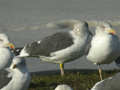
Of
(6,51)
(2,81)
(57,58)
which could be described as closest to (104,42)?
(57,58)

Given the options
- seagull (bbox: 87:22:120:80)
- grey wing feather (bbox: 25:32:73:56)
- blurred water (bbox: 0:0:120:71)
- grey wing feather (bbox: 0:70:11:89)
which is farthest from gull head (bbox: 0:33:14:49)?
blurred water (bbox: 0:0:120:71)

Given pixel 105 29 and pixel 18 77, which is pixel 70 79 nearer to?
pixel 105 29

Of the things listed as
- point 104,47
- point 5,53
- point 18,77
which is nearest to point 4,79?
point 18,77

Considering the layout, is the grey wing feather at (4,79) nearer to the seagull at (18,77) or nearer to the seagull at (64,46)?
the seagull at (18,77)

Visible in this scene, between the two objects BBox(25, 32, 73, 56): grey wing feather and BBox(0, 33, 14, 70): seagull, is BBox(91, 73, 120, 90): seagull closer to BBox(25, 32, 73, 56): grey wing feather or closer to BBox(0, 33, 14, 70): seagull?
BBox(0, 33, 14, 70): seagull

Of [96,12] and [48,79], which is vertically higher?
[48,79]

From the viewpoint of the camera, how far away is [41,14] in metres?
16.3

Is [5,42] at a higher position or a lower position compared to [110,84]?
lower

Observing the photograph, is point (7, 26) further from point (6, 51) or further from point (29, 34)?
point (6, 51)

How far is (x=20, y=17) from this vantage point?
1587cm

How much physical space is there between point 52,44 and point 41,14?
640 cm

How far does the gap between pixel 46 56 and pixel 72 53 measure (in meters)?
0.59

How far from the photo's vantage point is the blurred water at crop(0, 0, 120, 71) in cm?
1407

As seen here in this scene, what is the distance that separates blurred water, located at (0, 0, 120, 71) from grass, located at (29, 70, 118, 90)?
244cm
